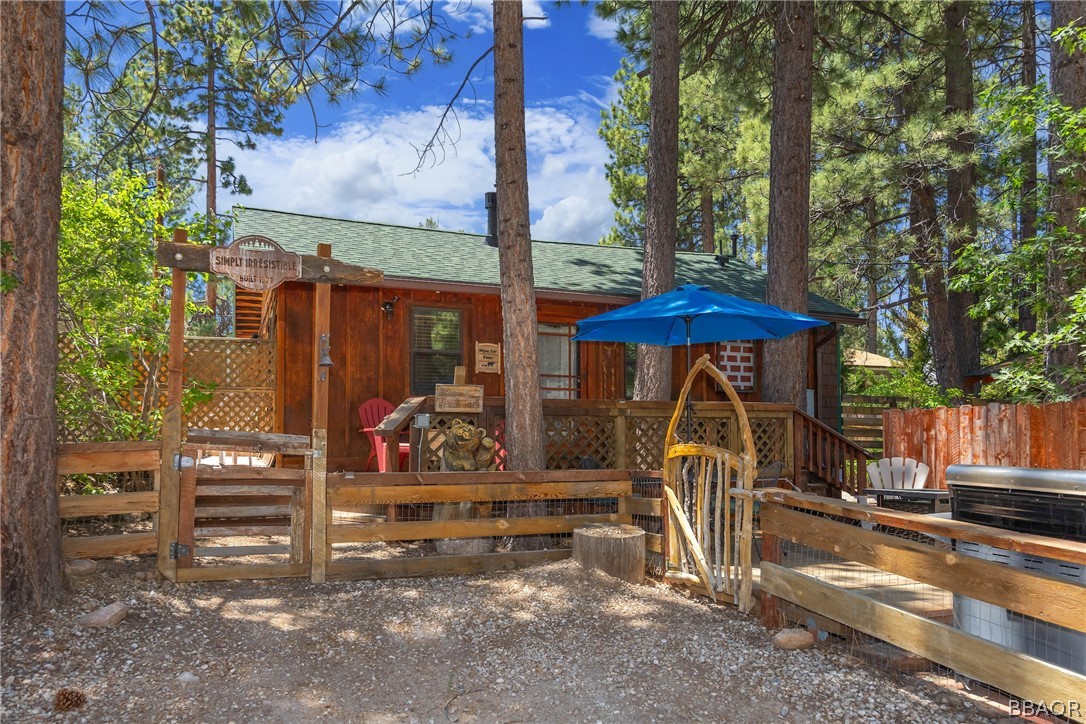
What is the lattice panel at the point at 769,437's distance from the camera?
9336mm

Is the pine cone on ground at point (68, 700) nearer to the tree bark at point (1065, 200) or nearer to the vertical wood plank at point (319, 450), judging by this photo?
the vertical wood plank at point (319, 450)

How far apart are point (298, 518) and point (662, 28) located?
804 cm

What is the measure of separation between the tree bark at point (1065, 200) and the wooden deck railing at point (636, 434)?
272cm

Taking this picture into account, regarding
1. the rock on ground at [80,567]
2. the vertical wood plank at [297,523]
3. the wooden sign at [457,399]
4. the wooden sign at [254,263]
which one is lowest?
the rock on ground at [80,567]

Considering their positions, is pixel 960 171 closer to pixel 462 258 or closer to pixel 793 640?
pixel 462 258

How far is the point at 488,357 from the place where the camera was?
35.6ft

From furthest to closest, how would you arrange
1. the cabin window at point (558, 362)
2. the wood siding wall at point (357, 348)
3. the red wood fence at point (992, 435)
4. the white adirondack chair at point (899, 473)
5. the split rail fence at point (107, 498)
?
the cabin window at point (558, 362) → the wood siding wall at point (357, 348) → the white adirondack chair at point (899, 473) → the red wood fence at point (992, 435) → the split rail fence at point (107, 498)

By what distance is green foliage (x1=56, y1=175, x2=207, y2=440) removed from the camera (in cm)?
605

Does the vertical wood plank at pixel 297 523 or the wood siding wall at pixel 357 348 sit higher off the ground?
the wood siding wall at pixel 357 348

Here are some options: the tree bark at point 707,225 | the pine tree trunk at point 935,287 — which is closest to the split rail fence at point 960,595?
the pine tree trunk at point 935,287

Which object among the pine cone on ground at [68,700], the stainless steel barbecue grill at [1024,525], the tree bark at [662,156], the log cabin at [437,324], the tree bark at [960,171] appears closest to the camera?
the stainless steel barbecue grill at [1024,525]

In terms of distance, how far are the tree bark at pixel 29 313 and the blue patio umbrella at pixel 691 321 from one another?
16.0ft

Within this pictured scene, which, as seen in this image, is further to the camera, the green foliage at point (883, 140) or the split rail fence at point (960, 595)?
the green foliage at point (883, 140)

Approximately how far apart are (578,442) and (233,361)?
5.55 metres
